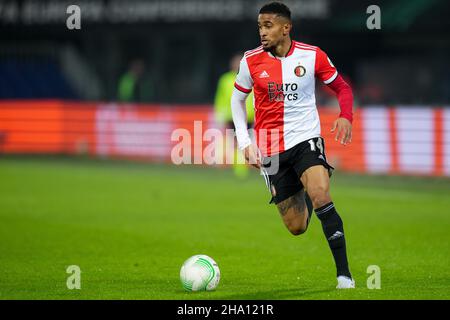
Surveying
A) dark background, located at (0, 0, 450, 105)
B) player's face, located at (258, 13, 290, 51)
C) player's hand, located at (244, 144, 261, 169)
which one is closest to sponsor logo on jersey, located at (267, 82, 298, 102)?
player's face, located at (258, 13, 290, 51)

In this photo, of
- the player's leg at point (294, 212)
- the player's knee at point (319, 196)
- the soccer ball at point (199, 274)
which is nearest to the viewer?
the soccer ball at point (199, 274)

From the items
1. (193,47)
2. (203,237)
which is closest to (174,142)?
(193,47)

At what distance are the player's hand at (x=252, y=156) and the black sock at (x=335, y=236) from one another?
2.24ft

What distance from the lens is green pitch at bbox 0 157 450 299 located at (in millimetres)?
9562

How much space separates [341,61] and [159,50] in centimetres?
567

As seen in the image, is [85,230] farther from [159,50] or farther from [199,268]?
[159,50]

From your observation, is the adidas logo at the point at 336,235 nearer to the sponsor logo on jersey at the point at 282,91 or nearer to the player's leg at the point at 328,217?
the player's leg at the point at 328,217

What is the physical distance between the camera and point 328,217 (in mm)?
9273

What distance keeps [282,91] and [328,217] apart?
4.04 ft

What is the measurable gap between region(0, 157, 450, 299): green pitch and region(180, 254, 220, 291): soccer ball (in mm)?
169

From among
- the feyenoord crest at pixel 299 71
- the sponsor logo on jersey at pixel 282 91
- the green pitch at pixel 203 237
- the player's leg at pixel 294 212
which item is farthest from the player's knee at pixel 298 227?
the feyenoord crest at pixel 299 71

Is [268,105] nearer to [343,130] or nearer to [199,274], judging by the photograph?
[343,130]

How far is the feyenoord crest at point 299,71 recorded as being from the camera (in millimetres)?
9672

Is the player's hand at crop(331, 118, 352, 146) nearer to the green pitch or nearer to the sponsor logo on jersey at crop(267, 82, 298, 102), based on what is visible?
the sponsor logo on jersey at crop(267, 82, 298, 102)
